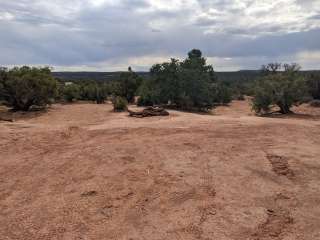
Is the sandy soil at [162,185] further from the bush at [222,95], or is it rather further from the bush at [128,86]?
the bush at [128,86]

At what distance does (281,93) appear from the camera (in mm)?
25609

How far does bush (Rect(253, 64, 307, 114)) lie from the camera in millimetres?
25800

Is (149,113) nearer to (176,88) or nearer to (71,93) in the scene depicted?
(176,88)

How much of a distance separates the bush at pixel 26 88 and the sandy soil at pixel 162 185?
13.7m

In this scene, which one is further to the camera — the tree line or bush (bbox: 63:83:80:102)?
bush (bbox: 63:83:80:102)

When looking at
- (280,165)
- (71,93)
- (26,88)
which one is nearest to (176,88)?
(26,88)

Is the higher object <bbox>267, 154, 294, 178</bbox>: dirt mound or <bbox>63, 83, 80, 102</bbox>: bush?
<bbox>267, 154, 294, 178</bbox>: dirt mound

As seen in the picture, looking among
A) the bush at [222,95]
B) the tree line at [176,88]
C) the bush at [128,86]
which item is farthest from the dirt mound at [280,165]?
the bush at [128,86]

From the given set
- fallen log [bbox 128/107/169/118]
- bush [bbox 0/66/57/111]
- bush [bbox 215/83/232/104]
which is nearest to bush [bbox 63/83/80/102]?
bush [bbox 0/66/57/111]

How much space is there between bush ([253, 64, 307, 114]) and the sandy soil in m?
11.9

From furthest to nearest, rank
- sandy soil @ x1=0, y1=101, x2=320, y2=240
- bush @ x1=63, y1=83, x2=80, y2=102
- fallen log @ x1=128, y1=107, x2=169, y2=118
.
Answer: bush @ x1=63, y1=83, x2=80, y2=102, fallen log @ x1=128, y1=107, x2=169, y2=118, sandy soil @ x1=0, y1=101, x2=320, y2=240

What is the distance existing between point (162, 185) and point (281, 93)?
58.3ft

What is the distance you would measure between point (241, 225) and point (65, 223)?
9.63ft

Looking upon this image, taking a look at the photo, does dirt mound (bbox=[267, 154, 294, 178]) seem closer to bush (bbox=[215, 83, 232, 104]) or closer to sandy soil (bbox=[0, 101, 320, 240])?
sandy soil (bbox=[0, 101, 320, 240])
